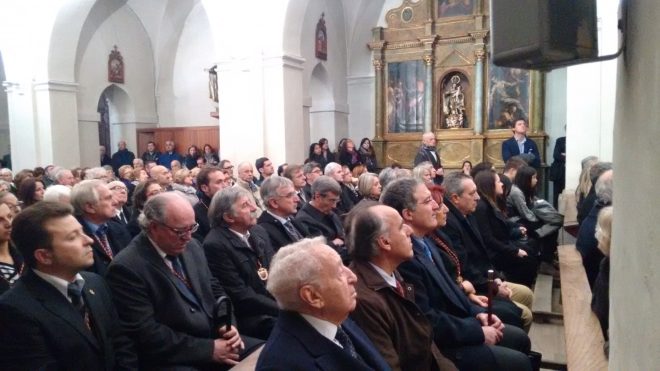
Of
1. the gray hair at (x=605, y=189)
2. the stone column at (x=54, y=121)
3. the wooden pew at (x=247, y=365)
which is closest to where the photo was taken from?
the wooden pew at (x=247, y=365)

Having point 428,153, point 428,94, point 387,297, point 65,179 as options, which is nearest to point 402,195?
point 387,297

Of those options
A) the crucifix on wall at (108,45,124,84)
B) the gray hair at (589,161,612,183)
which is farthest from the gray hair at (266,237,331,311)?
the crucifix on wall at (108,45,124,84)

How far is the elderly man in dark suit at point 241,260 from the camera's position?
3393 mm

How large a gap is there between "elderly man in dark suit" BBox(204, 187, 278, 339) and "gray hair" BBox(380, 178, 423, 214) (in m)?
0.92

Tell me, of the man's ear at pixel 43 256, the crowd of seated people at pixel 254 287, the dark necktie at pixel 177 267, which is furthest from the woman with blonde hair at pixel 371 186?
the man's ear at pixel 43 256

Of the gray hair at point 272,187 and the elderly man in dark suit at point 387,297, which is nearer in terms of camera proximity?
the elderly man in dark suit at point 387,297

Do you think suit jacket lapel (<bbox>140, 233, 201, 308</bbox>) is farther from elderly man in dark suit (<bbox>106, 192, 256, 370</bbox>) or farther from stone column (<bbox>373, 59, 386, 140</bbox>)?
stone column (<bbox>373, 59, 386, 140</bbox>)

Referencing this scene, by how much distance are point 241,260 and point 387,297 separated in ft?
3.97

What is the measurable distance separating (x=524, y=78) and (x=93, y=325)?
454 inches

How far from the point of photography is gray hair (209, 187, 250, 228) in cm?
356

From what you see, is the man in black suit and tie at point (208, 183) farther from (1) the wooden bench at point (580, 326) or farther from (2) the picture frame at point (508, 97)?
(2) the picture frame at point (508, 97)

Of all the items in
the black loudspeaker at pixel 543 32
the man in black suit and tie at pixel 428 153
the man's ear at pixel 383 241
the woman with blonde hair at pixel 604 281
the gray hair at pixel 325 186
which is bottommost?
the woman with blonde hair at pixel 604 281

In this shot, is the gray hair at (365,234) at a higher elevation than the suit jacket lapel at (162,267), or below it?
higher

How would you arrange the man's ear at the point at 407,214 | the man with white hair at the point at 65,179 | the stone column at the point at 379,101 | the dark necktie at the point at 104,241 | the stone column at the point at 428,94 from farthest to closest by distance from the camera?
the stone column at the point at 379,101 < the stone column at the point at 428,94 < the man with white hair at the point at 65,179 < the dark necktie at the point at 104,241 < the man's ear at the point at 407,214
